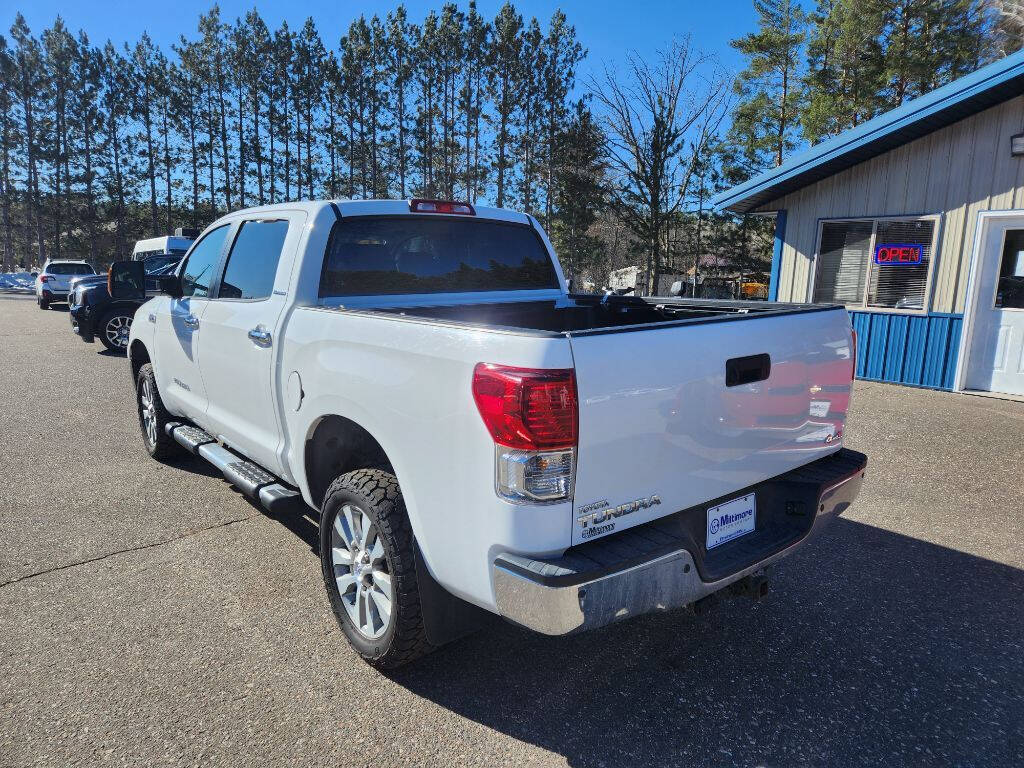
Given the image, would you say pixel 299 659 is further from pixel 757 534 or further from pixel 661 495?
pixel 757 534

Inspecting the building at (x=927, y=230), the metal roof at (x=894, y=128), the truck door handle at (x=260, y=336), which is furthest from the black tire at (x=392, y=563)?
the building at (x=927, y=230)

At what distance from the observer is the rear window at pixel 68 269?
81.5 ft

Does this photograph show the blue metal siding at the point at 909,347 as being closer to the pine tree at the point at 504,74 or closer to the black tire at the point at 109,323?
the black tire at the point at 109,323

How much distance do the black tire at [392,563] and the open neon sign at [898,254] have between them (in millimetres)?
Result: 9021

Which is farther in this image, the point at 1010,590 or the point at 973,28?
the point at 973,28

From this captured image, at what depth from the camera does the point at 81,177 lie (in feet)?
169

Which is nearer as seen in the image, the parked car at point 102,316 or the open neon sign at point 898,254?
the open neon sign at point 898,254

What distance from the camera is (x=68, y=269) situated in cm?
2531

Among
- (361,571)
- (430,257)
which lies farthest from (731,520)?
(430,257)

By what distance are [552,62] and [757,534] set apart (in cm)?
3986

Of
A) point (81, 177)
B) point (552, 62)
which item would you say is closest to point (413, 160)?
point (552, 62)

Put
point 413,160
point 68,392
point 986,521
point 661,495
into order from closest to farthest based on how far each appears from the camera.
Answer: point 661,495 < point 986,521 < point 68,392 < point 413,160

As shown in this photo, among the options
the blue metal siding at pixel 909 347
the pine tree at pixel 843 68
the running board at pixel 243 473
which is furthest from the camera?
the pine tree at pixel 843 68

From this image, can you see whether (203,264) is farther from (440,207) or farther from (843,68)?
(843,68)
